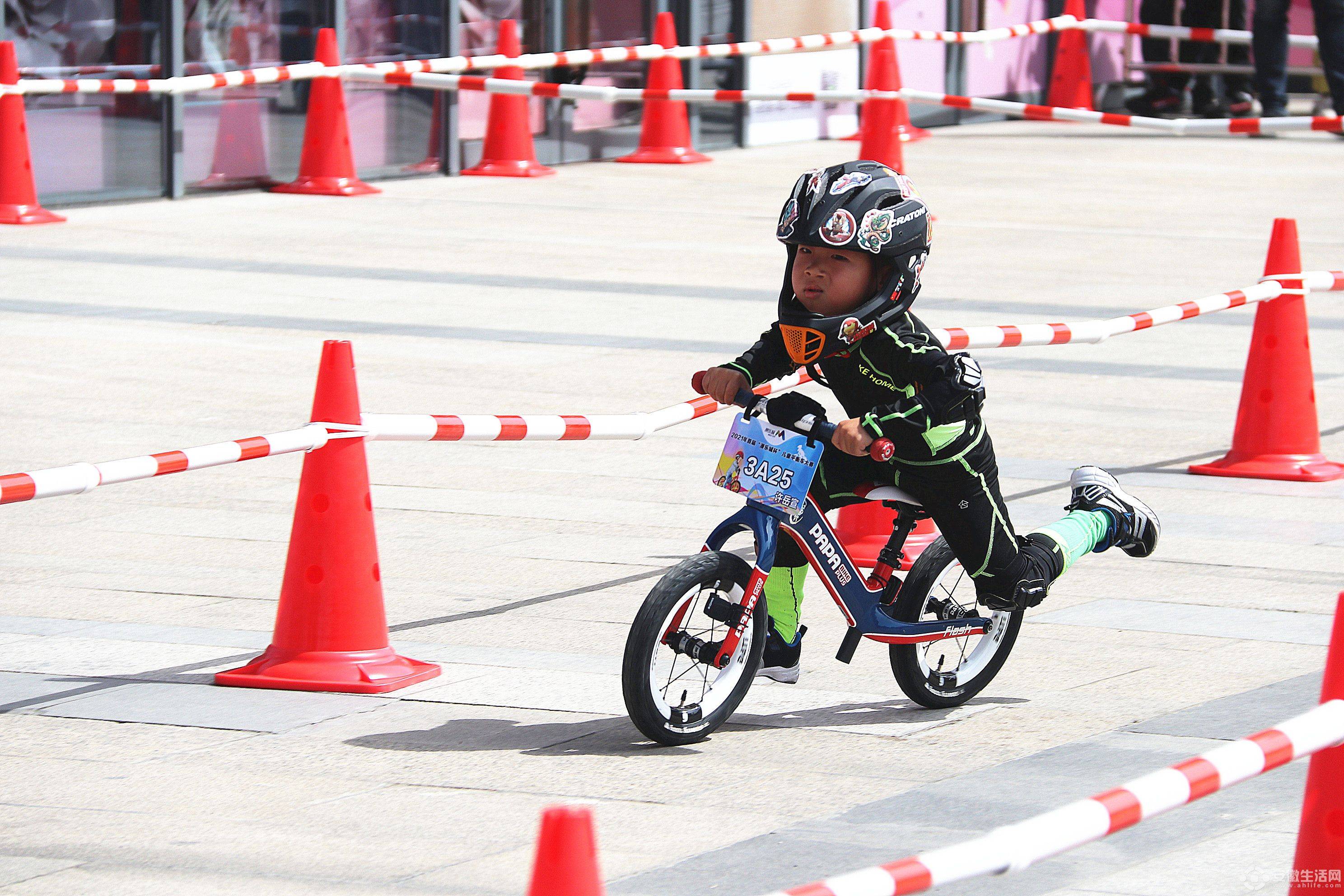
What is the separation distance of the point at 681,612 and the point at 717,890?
3.43 ft

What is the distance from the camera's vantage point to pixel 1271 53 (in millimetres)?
21359

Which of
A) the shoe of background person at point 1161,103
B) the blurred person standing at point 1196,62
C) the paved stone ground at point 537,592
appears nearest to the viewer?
the paved stone ground at point 537,592

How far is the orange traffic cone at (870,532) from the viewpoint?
744cm

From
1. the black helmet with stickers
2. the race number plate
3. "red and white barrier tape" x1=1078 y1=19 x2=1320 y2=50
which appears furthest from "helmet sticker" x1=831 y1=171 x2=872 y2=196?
"red and white barrier tape" x1=1078 y1=19 x2=1320 y2=50

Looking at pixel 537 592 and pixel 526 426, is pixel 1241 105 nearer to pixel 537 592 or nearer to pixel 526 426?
pixel 537 592

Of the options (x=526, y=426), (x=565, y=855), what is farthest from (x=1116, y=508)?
(x=565, y=855)

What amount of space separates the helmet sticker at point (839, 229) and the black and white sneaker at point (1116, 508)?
1.14 m

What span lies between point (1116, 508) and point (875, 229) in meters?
1.23

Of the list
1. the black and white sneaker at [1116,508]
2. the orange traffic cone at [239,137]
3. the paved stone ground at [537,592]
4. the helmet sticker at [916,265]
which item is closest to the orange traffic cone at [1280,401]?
the paved stone ground at [537,592]

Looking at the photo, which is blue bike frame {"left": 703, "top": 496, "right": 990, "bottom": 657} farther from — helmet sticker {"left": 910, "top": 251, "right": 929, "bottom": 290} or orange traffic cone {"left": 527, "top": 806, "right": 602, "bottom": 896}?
orange traffic cone {"left": 527, "top": 806, "right": 602, "bottom": 896}

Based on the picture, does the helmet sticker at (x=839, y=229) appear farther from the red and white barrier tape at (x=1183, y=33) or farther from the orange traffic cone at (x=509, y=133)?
the red and white barrier tape at (x=1183, y=33)

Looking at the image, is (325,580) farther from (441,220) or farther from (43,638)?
Result: (441,220)

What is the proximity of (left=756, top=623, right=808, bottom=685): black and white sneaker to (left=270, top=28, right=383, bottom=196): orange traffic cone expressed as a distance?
38.4ft

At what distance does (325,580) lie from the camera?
19.6 ft
